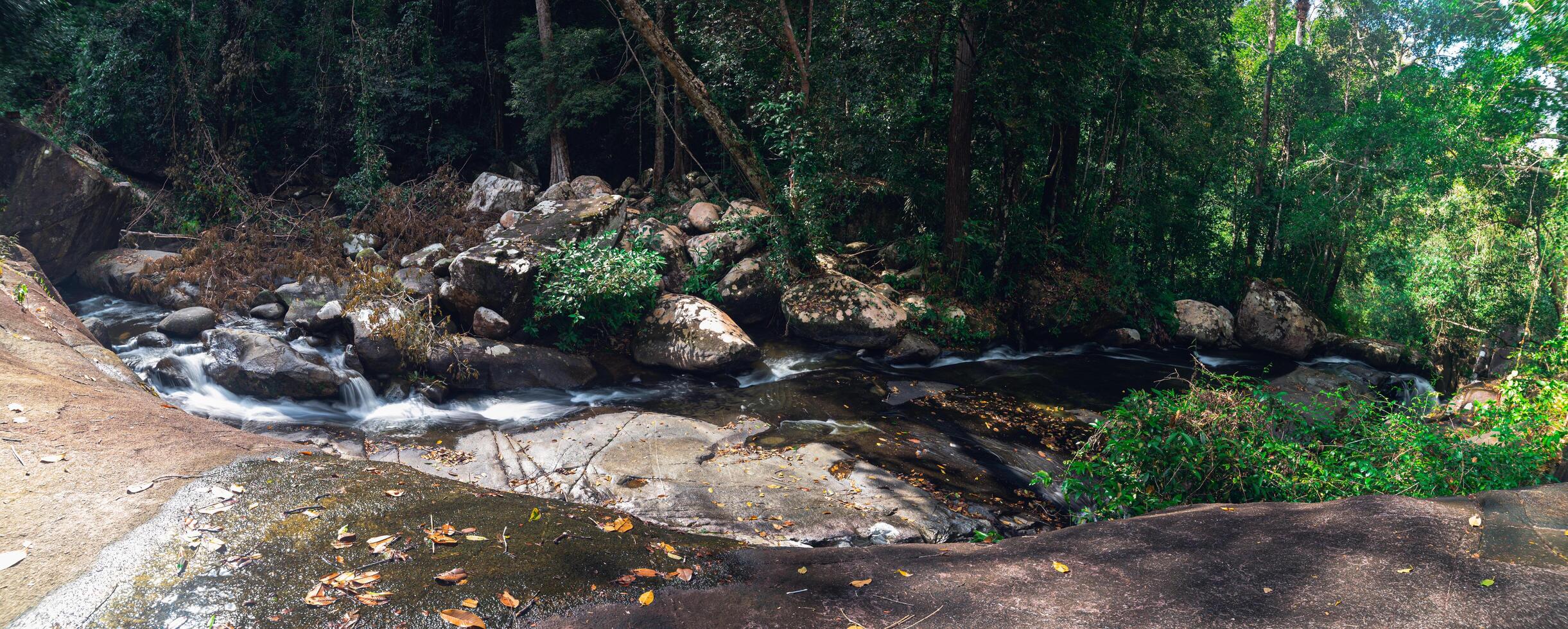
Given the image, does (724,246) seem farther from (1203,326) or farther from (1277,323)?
(1277,323)

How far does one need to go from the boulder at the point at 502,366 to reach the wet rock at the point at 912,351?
4462 millimetres

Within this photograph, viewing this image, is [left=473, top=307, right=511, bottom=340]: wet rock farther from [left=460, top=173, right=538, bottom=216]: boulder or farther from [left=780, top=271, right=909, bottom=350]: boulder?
[left=460, top=173, right=538, bottom=216]: boulder

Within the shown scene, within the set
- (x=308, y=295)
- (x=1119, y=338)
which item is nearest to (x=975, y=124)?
(x=1119, y=338)

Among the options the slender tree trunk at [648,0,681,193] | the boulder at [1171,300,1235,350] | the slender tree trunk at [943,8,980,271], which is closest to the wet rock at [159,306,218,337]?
the slender tree trunk at [648,0,681,193]

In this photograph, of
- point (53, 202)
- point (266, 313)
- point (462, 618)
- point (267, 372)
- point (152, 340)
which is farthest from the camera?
point (53, 202)

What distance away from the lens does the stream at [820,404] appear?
23.9 feet

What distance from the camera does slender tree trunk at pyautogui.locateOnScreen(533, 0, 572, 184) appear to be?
1608 cm

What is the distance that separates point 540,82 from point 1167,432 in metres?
14.4

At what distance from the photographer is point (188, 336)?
385 inches

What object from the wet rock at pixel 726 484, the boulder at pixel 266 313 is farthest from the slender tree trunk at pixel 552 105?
the wet rock at pixel 726 484

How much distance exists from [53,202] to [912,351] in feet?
42.3

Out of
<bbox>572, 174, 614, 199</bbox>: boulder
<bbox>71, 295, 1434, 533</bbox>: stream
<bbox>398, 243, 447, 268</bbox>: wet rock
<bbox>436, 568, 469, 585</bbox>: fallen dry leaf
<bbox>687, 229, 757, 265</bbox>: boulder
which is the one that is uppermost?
<bbox>572, 174, 614, 199</bbox>: boulder

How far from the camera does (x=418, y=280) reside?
35.6ft

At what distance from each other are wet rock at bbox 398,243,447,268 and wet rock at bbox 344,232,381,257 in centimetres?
190
